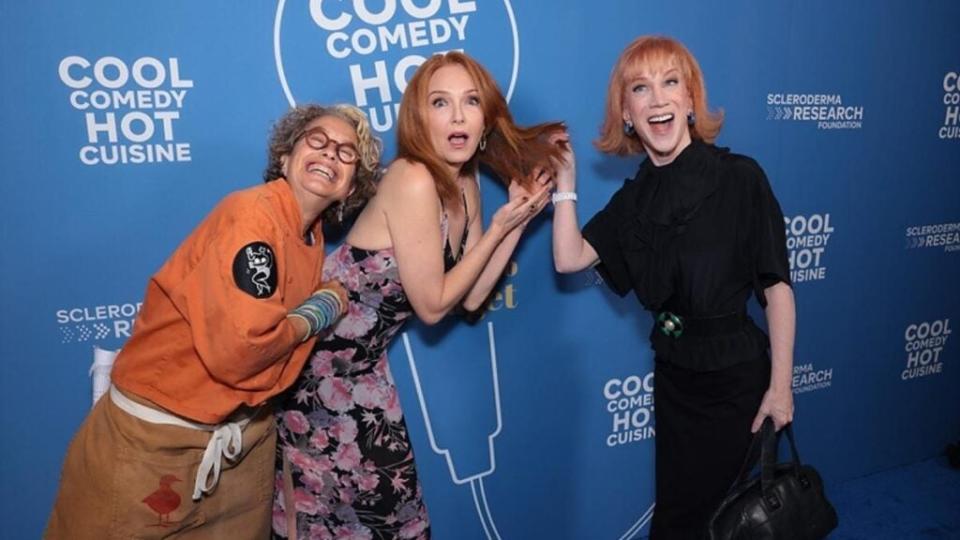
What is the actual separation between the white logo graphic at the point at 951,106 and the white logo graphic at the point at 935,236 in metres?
0.35

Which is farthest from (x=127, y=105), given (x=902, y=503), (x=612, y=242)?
(x=902, y=503)

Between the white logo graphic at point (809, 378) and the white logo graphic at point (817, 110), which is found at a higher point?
the white logo graphic at point (817, 110)

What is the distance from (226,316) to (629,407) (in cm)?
151

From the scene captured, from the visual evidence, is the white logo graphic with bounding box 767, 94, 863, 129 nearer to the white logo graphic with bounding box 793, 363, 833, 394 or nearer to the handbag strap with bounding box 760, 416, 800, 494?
the white logo graphic with bounding box 793, 363, 833, 394

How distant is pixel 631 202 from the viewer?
66.9 inches

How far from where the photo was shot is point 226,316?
47.5 inches

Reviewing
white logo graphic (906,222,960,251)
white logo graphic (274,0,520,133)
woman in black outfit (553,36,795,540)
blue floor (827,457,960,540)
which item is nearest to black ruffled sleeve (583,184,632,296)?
woman in black outfit (553,36,795,540)

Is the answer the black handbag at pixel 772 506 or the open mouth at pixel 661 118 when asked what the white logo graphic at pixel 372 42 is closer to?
the open mouth at pixel 661 118

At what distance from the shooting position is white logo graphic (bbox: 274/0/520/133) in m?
1.68

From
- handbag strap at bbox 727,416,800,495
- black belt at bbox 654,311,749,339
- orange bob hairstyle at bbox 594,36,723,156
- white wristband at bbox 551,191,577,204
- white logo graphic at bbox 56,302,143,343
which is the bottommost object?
handbag strap at bbox 727,416,800,495

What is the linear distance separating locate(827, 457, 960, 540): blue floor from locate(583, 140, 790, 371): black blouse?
1.26 metres

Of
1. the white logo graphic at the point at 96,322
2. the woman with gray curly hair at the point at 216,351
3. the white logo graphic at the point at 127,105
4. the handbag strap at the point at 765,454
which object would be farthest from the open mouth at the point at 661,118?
the white logo graphic at the point at 96,322

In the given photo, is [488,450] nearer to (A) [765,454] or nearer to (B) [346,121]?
(A) [765,454]

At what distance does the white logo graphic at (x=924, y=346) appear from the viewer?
9.02 ft
